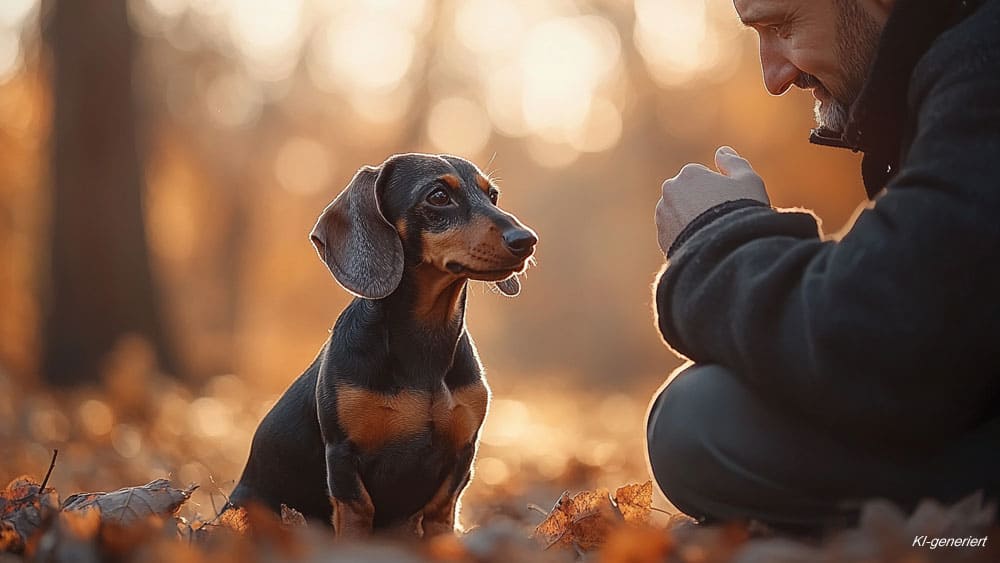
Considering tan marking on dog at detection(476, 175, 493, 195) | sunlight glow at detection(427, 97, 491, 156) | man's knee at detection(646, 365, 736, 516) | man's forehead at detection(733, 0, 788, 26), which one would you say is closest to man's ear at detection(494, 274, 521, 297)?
tan marking on dog at detection(476, 175, 493, 195)

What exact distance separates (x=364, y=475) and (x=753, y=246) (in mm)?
1510

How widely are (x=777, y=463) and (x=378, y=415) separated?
1.30 meters

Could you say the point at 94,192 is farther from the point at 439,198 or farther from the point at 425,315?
the point at 425,315

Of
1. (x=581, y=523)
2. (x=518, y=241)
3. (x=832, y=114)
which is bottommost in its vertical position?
(x=581, y=523)

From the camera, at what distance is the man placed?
2.06 metres

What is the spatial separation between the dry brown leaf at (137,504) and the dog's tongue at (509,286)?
1393 millimetres

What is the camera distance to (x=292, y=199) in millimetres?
37469

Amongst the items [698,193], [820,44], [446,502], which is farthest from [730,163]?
[446,502]

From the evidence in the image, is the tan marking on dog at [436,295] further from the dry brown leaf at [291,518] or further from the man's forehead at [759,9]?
the man's forehead at [759,9]

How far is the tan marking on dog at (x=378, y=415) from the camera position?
3.18 metres

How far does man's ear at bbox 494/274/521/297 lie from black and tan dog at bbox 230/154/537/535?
9.6 inches

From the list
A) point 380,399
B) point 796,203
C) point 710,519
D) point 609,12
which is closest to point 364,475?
point 380,399

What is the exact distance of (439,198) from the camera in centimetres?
352

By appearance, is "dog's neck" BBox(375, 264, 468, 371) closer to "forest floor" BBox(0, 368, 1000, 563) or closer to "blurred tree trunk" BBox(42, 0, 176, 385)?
"forest floor" BBox(0, 368, 1000, 563)
